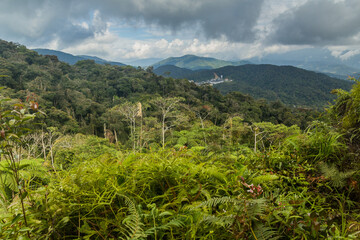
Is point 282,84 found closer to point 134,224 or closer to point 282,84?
point 282,84

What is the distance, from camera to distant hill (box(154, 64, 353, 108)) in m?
87.0

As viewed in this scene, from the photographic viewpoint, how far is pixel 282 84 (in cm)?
11394

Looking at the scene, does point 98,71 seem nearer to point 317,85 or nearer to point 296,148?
point 296,148

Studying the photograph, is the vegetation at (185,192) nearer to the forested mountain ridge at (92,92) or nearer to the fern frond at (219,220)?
the fern frond at (219,220)

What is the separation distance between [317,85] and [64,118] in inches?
4630

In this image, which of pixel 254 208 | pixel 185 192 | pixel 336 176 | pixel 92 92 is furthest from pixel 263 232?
pixel 92 92

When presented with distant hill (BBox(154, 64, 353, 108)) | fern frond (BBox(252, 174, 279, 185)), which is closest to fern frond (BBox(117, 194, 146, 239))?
fern frond (BBox(252, 174, 279, 185))

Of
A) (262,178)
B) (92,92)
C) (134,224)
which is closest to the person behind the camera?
(134,224)

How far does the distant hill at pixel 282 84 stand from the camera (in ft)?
286

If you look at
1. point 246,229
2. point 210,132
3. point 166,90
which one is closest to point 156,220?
point 246,229

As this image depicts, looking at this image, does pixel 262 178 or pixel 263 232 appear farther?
pixel 262 178

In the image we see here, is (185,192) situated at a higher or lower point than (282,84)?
lower

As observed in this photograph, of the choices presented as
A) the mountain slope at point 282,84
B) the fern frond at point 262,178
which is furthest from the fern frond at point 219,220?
the mountain slope at point 282,84

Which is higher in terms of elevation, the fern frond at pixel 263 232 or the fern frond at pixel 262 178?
the fern frond at pixel 262 178
